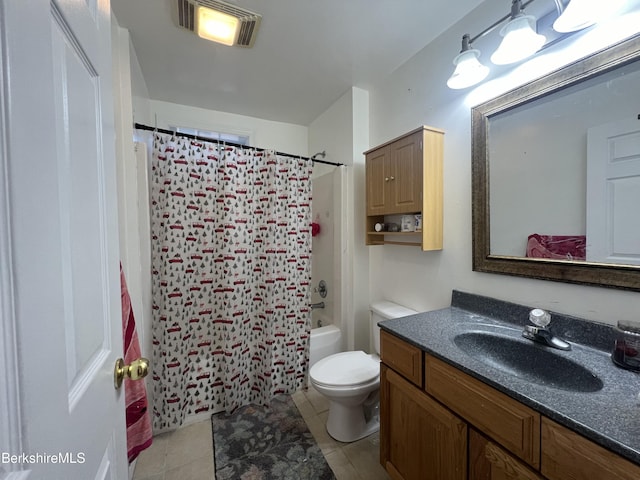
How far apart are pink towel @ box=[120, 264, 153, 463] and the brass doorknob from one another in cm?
44

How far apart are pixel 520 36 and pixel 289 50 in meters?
1.27

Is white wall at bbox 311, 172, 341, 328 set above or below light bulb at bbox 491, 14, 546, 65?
below

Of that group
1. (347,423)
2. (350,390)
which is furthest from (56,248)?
(347,423)

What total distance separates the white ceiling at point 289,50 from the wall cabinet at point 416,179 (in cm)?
62

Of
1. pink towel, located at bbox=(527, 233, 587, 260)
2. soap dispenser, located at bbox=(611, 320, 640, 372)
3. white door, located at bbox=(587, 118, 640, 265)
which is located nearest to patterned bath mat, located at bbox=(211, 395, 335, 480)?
soap dispenser, located at bbox=(611, 320, 640, 372)

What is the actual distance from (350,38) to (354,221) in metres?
1.24

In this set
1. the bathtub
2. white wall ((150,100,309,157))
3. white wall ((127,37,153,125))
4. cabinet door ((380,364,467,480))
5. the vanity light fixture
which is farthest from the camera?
white wall ((150,100,309,157))

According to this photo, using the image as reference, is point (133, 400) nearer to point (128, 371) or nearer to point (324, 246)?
point (128, 371)

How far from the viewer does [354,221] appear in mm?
2191

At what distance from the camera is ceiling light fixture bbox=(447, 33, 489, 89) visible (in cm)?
124

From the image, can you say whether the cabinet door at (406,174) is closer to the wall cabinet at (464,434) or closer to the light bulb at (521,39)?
the light bulb at (521,39)

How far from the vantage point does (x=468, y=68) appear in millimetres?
1259
